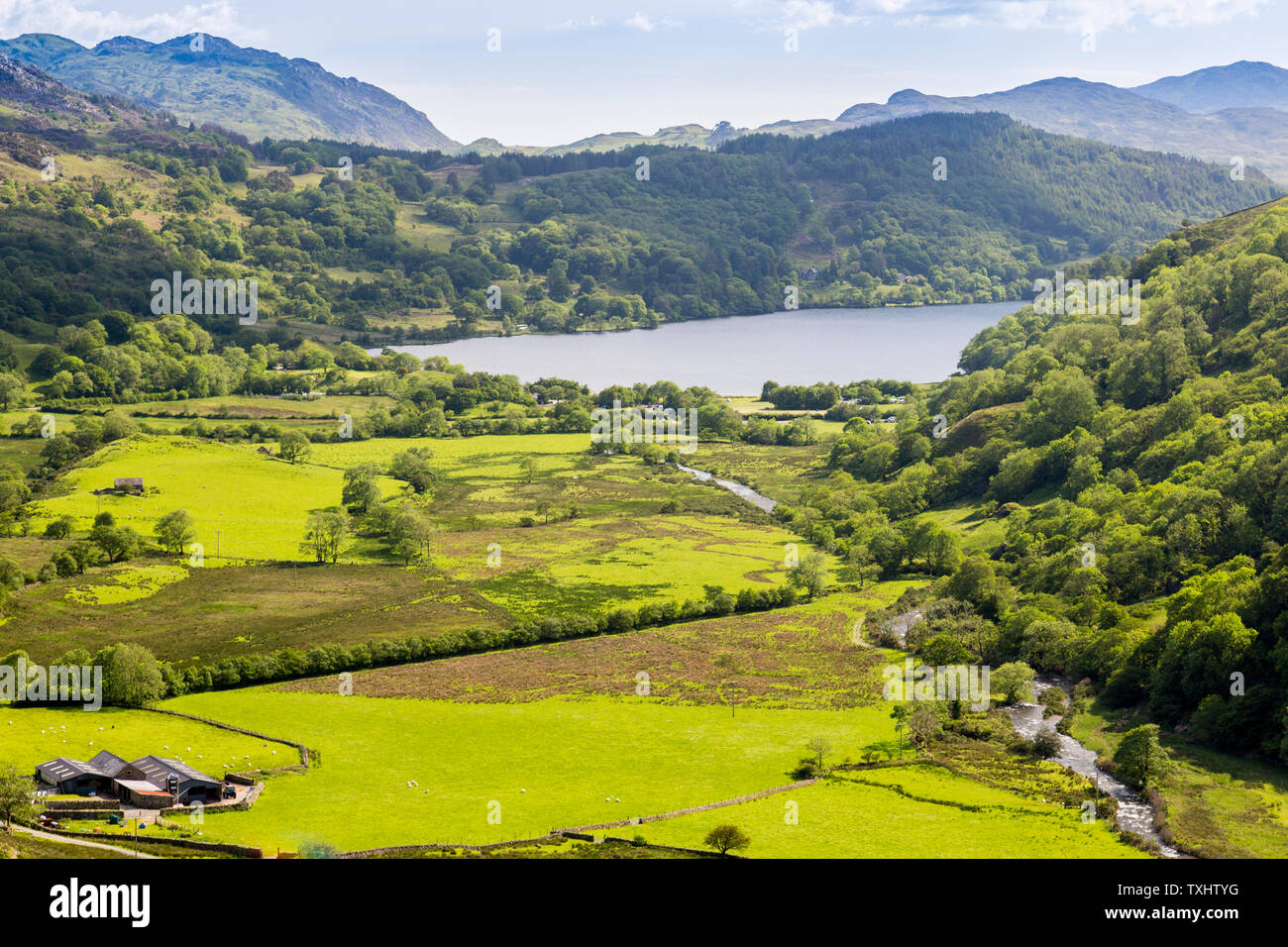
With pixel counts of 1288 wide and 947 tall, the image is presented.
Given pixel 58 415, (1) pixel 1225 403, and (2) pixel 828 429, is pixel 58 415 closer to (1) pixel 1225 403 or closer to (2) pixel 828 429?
(2) pixel 828 429

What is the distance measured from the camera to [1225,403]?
100 m

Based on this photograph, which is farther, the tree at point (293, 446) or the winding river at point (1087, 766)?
the tree at point (293, 446)

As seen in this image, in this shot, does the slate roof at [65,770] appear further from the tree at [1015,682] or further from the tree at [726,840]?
the tree at [1015,682]

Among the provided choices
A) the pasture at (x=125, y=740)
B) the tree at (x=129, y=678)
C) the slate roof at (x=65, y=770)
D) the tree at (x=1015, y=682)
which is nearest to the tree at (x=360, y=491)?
the tree at (x=129, y=678)

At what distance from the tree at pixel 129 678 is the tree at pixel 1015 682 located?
48.3 meters

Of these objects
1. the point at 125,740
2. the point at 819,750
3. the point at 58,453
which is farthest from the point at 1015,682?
the point at 58,453

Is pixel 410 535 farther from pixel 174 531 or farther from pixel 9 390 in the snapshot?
pixel 9 390

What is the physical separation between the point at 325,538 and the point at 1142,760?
68523 mm

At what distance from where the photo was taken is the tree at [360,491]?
378ft

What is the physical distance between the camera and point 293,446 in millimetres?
134750

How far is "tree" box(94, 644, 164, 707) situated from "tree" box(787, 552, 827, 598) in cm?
4761

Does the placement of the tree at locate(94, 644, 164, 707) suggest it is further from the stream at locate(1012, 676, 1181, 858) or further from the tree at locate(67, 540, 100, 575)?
the stream at locate(1012, 676, 1181, 858)
